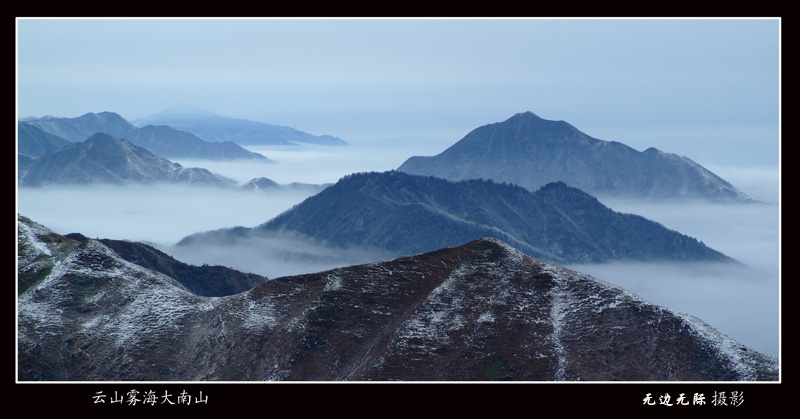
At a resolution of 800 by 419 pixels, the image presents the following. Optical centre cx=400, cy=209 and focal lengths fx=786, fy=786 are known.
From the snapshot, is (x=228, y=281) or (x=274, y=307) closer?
(x=274, y=307)

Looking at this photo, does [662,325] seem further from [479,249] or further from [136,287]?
[136,287]

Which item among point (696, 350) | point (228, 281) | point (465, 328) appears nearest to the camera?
point (696, 350)

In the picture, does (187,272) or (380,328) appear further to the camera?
(187,272)

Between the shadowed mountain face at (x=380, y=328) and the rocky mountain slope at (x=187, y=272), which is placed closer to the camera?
the shadowed mountain face at (x=380, y=328)

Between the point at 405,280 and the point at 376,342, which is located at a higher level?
the point at 405,280

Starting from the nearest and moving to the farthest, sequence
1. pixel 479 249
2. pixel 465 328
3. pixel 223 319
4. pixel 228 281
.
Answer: pixel 465 328
pixel 223 319
pixel 479 249
pixel 228 281

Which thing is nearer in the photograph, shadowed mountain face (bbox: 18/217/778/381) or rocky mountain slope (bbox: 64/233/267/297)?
shadowed mountain face (bbox: 18/217/778/381)

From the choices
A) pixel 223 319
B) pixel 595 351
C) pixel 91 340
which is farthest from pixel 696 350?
pixel 91 340

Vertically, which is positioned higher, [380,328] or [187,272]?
[187,272]
